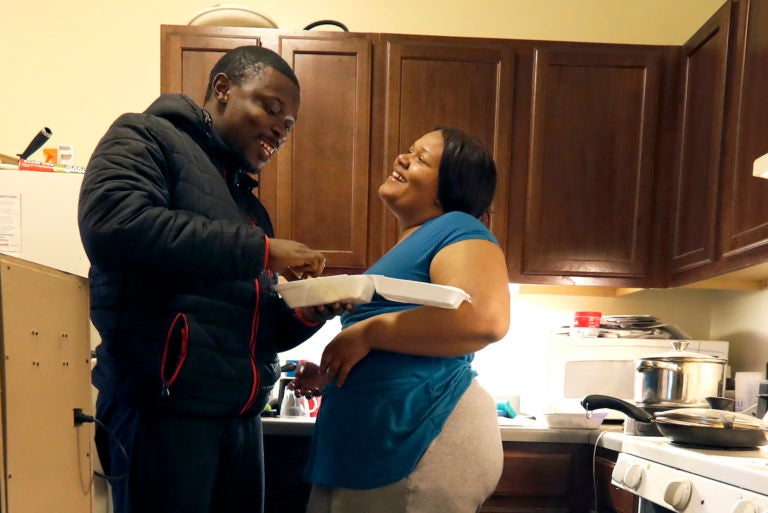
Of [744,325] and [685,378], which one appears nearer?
[685,378]

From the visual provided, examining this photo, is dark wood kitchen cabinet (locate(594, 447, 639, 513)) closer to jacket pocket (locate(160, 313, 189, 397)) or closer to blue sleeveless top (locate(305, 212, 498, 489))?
blue sleeveless top (locate(305, 212, 498, 489))

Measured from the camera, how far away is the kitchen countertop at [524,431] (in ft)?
6.66

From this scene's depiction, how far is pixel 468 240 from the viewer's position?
1.24 meters

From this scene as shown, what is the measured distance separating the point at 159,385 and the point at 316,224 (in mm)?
1313

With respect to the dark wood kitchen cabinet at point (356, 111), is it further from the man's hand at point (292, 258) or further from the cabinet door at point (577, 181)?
the man's hand at point (292, 258)

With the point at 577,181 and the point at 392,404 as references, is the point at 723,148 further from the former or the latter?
the point at 392,404

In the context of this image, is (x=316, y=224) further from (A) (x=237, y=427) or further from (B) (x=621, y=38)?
(B) (x=621, y=38)

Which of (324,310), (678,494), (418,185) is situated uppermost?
(418,185)

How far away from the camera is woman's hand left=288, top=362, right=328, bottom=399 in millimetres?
1518

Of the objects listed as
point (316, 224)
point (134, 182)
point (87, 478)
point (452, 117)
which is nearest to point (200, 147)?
point (134, 182)

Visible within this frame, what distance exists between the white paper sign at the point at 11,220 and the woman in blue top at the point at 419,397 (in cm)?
133

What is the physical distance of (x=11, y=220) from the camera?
2.16m

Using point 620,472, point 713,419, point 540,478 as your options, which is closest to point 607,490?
point 540,478

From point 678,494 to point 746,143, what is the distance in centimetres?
107
